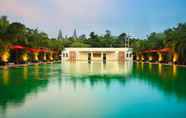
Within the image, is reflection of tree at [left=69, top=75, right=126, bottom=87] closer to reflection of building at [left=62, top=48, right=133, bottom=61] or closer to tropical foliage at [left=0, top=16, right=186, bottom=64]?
tropical foliage at [left=0, top=16, right=186, bottom=64]

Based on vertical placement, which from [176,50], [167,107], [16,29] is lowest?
[167,107]

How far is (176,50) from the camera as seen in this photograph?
37625 mm

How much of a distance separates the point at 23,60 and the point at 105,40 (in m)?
41.8

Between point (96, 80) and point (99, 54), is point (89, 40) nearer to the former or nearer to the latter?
point (99, 54)

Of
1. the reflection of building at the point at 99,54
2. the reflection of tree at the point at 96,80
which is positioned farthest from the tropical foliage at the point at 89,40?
the reflection of tree at the point at 96,80

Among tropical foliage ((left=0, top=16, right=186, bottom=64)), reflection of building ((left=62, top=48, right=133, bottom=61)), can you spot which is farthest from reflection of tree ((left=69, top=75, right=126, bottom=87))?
reflection of building ((left=62, top=48, right=133, bottom=61))

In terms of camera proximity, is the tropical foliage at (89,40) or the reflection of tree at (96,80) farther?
the tropical foliage at (89,40)

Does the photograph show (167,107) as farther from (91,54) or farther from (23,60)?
(91,54)

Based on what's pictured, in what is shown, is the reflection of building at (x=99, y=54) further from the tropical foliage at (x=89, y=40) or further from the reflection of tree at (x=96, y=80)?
the reflection of tree at (x=96, y=80)

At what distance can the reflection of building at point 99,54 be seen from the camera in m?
66.0

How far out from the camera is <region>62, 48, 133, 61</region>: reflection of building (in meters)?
66.0

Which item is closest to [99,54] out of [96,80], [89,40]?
[89,40]

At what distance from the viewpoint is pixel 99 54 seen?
68.6 metres

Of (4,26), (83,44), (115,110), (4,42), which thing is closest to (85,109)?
(115,110)
